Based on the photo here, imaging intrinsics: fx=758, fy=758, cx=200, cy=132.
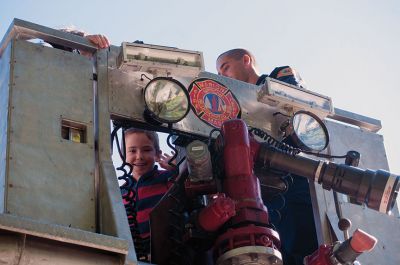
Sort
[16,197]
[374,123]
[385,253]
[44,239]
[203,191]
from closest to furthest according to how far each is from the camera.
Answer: [44,239] < [16,197] < [203,191] < [385,253] < [374,123]

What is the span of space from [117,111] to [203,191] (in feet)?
2.60

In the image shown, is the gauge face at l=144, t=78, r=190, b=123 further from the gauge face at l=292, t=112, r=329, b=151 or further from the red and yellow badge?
the gauge face at l=292, t=112, r=329, b=151

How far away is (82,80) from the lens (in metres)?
4.77

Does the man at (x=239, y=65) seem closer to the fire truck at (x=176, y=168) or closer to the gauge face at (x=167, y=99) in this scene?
the fire truck at (x=176, y=168)

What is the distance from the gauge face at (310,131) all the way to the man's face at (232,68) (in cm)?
151

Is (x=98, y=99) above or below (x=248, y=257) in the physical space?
above

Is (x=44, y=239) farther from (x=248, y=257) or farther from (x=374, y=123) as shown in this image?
(x=374, y=123)

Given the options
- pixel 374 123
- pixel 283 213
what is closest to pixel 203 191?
pixel 283 213

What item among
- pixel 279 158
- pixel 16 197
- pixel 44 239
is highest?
pixel 279 158

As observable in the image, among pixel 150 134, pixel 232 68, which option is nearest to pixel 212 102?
pixel 150 134

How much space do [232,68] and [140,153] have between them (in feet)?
4.88

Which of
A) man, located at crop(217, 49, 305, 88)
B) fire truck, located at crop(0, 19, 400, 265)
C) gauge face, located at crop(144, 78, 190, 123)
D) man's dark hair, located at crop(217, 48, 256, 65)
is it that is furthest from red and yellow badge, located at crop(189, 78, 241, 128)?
man's dark hair, located at crop(217, 48, 256, 65)

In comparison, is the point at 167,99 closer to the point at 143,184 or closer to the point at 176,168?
the point at 176,168

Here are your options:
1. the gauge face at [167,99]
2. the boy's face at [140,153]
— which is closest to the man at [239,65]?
the boy's face at [140,153]
